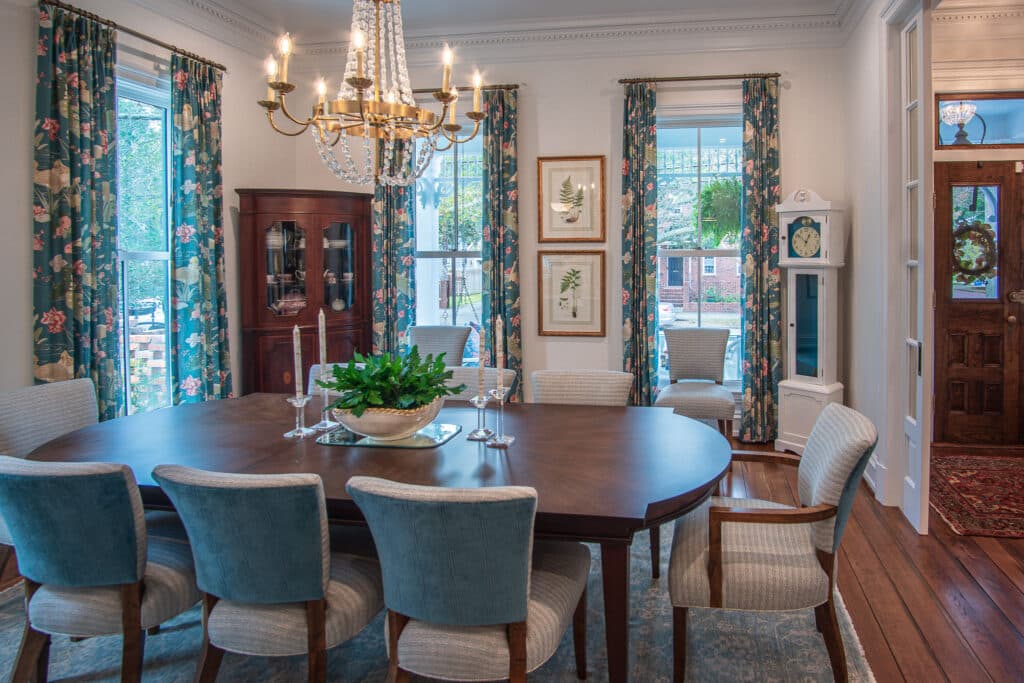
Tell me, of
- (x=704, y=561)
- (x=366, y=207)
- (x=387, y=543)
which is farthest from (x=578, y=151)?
(x=387, y=543)

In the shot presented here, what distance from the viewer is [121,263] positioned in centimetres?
438

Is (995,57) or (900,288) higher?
(995,57)

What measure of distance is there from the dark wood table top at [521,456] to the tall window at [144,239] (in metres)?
1.43

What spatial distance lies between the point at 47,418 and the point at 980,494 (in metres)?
4.75

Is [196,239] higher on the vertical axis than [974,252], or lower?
higher

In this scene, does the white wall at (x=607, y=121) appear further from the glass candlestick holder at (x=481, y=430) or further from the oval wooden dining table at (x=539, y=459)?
the glass candlestick holder at (x=481, y=430)

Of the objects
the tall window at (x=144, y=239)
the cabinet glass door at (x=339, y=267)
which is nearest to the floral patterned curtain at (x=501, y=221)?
the cabinet glass door at (x=339, y=267)

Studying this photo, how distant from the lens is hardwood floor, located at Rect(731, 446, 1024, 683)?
252 centimetres

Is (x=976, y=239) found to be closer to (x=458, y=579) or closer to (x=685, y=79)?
(x=685, y=79)

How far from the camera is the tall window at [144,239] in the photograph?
4.40 m

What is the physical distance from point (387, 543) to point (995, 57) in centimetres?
561

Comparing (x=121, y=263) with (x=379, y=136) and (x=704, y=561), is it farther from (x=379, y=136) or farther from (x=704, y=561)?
(x=704, y=561)

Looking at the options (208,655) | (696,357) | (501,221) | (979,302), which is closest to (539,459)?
(208,655)

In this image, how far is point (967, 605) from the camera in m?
2.94
